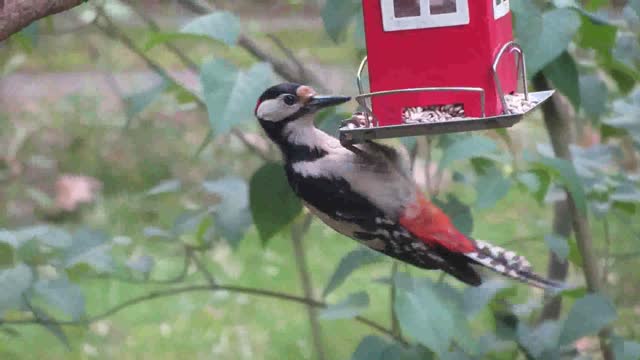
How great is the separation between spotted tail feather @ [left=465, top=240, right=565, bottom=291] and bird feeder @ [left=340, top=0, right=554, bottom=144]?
341mm

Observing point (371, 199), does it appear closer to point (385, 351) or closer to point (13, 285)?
point (385, 351)

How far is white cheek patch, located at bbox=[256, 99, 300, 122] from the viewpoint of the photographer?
223cm

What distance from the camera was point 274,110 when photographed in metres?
2.24

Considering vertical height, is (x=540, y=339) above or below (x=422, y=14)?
below

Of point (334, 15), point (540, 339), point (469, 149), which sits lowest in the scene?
point (540, 339)

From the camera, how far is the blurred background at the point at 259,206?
242cm

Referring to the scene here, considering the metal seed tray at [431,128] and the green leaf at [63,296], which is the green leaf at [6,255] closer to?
the green leaf at [63,296]

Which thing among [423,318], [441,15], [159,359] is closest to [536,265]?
[159,359]

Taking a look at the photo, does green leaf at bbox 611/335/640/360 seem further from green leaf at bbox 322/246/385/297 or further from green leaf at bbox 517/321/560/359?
green leaf at bbox 322/246/385/297

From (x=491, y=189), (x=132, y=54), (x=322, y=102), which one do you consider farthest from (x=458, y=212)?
(x=132, y=54)

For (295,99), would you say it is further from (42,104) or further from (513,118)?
(42,104)

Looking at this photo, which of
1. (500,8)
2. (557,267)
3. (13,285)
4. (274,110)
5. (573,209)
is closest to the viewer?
(500,8)

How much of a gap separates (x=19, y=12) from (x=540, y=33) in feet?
3.44

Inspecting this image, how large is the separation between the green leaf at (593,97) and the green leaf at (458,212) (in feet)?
1.32
